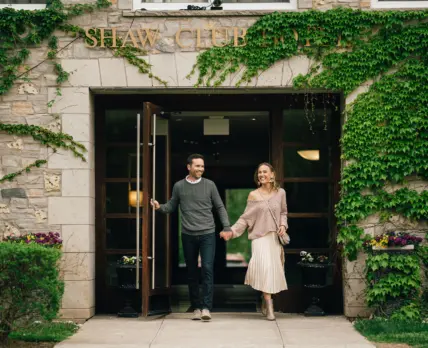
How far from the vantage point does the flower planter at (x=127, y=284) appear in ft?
29.5

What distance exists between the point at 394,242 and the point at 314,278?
3.98ft

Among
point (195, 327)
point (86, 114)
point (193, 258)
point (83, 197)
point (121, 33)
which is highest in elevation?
point (121, 33)

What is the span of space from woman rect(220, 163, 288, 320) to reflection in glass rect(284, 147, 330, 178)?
3.11 feet

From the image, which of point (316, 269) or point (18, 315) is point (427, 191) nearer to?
point (316, 269)

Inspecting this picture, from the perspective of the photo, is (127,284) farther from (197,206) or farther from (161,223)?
(197,206)

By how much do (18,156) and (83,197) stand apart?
3.02 ft

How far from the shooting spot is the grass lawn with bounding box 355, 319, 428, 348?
7246mm

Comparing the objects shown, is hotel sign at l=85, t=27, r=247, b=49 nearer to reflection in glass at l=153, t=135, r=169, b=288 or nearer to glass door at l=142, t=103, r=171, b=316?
glass door at l=142, t=103, r=171, b=316

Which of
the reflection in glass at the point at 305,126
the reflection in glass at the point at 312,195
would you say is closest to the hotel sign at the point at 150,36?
the reflection in glass at the point at 305,126

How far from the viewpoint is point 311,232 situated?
9.65 meters

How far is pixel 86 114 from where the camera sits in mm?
8977

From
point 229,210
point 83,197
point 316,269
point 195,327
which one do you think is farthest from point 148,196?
point 229,210

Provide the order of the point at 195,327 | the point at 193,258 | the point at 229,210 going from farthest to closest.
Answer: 1. the point at 229,210
2. the point at 193,258
3. the point at 195,327

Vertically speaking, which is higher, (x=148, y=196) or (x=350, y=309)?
(x=148, y=196)
